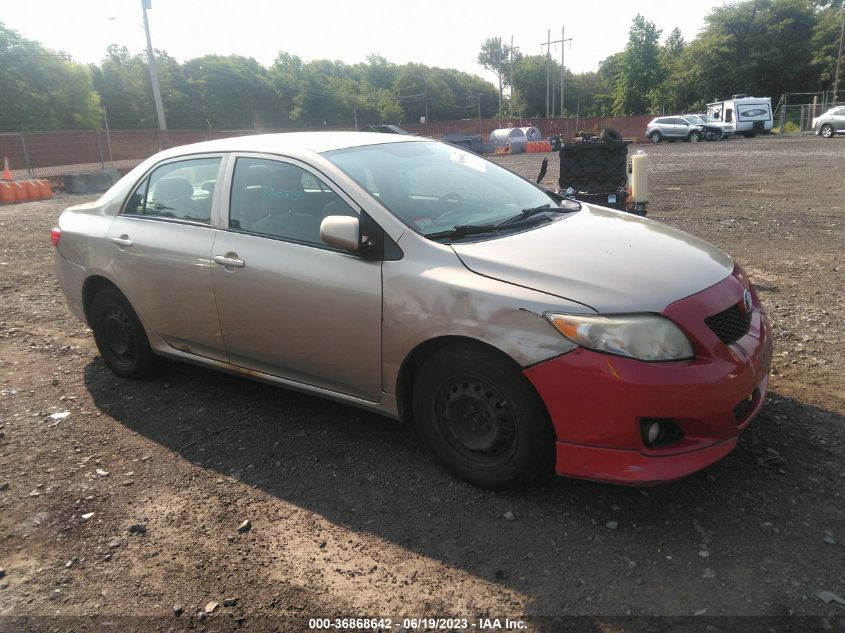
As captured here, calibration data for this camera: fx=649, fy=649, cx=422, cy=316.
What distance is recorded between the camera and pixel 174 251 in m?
4.07

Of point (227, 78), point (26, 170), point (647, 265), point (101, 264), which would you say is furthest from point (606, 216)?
point (227, 78)

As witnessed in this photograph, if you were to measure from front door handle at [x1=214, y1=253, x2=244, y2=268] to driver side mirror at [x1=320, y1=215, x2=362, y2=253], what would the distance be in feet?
2.35

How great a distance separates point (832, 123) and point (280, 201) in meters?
38.6

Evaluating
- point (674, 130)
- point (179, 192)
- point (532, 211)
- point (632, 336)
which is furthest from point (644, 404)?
point (674, 130)

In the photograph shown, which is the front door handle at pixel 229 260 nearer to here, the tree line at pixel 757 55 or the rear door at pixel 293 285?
the rear door at pixel 293 285

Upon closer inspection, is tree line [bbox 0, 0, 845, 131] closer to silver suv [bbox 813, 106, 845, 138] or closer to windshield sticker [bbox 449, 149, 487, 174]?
silver suv [bbox 813, 106, 845, 138]

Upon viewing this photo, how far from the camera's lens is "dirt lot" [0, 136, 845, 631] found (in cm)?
252

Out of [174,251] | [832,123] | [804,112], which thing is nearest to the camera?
[174,251]

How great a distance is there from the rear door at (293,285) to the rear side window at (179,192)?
21cm

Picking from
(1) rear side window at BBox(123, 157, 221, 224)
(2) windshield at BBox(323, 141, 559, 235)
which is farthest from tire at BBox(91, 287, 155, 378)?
(2) windshield at BBox(323, 141, 559, 235)

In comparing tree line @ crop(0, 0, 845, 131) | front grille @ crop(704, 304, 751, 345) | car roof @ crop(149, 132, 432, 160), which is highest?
tree line @ crop(0, 0, 845, 131)

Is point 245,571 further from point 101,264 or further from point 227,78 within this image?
point 227,78

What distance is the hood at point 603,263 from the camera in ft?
9.14

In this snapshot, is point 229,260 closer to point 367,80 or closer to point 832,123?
point 832,123
